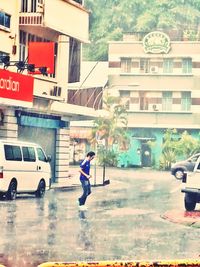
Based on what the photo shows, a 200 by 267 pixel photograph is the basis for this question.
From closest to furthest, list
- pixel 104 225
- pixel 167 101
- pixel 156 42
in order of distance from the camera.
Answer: pixel 104 225, pixel 156 42, pixel 167 101

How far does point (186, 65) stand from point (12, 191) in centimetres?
706

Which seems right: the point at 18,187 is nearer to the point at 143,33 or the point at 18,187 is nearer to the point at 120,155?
the point at 120,155

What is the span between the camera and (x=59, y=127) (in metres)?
22.4

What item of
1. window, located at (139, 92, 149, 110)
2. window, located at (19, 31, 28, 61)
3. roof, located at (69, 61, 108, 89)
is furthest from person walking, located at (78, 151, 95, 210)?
window, located at (139, 92, 149, 110)

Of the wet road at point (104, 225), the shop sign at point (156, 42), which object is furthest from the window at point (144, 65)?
the wet road at point (104, 225)

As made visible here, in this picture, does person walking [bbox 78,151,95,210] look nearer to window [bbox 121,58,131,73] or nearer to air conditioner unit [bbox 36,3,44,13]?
air conditioner unit [bbox 36,3,44,13]

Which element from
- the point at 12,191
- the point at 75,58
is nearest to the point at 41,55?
A: the point at 75,58

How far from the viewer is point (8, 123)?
2134 centimetres

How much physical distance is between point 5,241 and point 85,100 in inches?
282

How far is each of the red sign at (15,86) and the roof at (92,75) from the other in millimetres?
1536

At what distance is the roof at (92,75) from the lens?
19.8 metres

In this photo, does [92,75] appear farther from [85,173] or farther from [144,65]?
Result: [85,173]

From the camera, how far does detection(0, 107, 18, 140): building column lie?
70.0ft

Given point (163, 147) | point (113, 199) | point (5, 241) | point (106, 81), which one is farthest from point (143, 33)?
point (5, 241)
